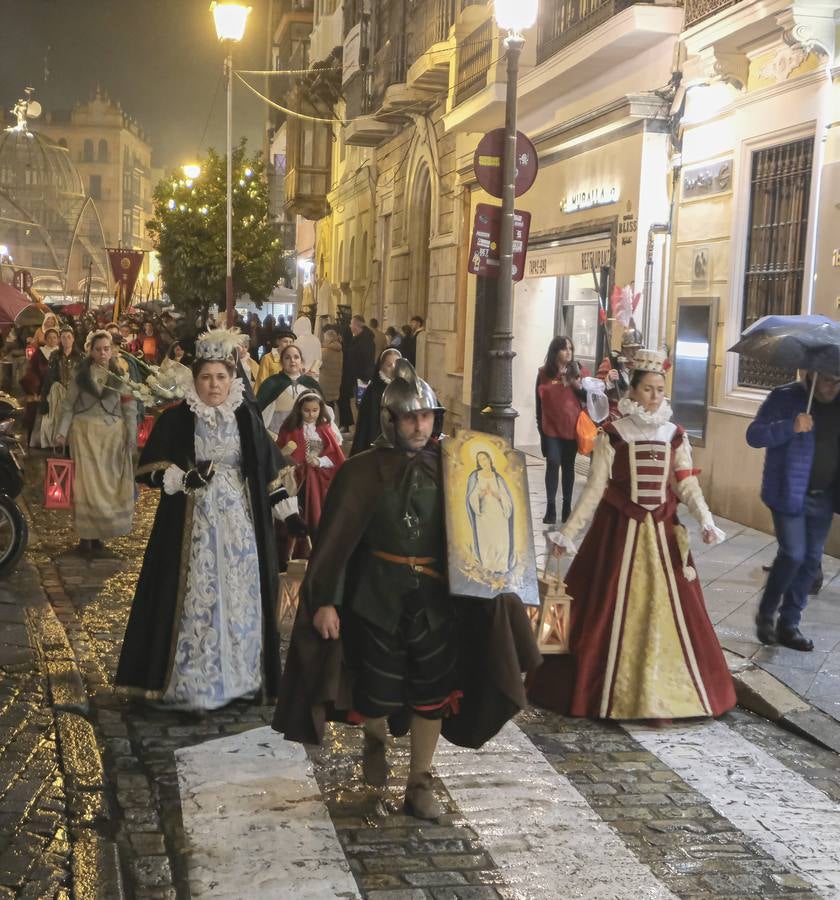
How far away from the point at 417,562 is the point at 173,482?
1925 millimetres

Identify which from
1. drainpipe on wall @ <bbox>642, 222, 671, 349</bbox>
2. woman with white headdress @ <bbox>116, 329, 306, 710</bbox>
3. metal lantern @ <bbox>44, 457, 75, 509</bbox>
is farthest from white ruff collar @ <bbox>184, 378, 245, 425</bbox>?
drainpipe on wall @ <bbox>642, 222, 671, 349</bbox>

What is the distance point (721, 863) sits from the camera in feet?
14.8

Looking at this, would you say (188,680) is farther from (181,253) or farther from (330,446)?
(181,253)

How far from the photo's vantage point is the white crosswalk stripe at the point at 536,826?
429cm

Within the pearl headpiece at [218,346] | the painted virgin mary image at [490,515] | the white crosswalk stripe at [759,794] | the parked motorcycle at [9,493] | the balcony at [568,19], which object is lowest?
the white crosswalk stripe at [759,794]

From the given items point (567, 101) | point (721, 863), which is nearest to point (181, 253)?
point (567, 101)

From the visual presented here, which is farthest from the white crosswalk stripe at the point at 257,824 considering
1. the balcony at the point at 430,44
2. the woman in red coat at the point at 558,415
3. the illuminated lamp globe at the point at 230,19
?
the illuminated lamp globe at the point at 230,19

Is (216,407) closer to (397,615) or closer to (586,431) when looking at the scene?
(397,615)

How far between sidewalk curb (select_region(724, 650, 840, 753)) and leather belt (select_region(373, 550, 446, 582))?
2412mm

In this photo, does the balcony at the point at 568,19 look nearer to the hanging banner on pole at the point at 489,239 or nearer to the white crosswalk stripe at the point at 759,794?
the hanging banner on pole at the point at 489,239

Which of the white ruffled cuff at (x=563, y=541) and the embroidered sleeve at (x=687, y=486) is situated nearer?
the white ruffled cuff at (x=563, y=541)

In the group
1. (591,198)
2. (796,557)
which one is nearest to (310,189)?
(591,198)

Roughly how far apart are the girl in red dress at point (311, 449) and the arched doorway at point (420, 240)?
15950 mm

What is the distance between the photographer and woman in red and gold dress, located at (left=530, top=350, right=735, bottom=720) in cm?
607
